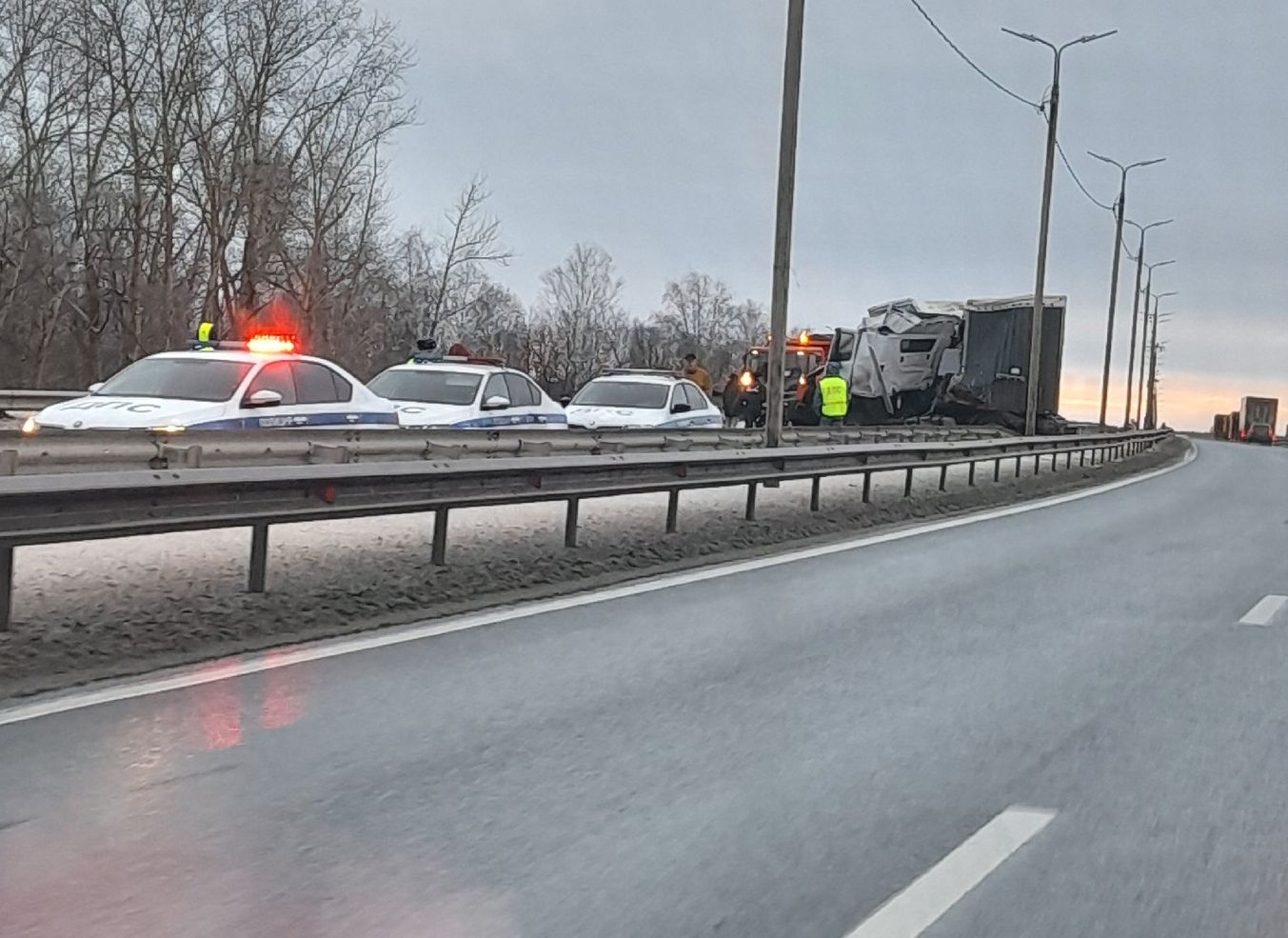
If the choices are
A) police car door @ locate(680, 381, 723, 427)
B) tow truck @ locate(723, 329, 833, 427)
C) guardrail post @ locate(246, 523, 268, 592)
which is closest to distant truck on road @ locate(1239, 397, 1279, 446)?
tow truck @ locate(723, 329, 833, 427)

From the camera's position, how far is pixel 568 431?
60.4ft

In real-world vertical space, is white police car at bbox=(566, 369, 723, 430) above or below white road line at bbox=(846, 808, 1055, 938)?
above

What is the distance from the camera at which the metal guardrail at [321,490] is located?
7.18 meters

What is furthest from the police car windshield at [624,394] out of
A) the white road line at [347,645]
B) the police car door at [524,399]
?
the white road line at [347,645]

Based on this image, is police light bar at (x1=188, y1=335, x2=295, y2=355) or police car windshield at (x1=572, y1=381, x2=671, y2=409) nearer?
police light bar at (x1=188, y1=335, x2=295, y2=355)

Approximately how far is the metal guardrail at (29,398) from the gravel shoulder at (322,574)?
517 inches

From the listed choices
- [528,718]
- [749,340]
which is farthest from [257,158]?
[749,340]

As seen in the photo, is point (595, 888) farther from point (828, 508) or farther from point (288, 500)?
point (828, 508)

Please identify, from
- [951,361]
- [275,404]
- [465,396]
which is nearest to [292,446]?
[275,404]

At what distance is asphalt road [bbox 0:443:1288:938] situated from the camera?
4.00 metres

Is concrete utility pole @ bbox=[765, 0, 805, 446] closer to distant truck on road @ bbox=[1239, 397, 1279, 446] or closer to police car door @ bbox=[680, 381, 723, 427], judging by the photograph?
police car door @ bbox=[680, 381, 723, 427]

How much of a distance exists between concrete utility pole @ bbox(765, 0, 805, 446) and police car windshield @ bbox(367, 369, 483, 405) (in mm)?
3977

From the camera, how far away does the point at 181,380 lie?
14.1 meters

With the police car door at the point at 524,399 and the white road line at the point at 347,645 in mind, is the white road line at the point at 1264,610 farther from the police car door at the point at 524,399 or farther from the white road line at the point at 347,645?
the police car door at the point at 524,399
